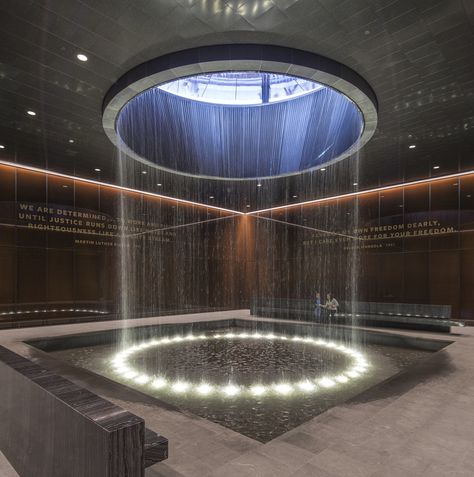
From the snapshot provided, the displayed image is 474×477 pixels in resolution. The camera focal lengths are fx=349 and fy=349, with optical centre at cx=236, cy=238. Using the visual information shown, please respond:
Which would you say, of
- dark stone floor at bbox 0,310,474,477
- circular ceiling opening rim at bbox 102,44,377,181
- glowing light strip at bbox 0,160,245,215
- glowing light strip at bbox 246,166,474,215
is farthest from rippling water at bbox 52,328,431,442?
glowing light strip at bbox 246,166,474,215

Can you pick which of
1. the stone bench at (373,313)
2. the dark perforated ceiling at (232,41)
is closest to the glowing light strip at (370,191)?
the dark perforated ceiling at (232,41)

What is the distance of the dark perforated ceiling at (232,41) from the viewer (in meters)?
4.40

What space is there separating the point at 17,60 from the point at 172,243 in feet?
34.3

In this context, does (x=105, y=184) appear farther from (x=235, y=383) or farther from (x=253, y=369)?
(x=235, y=383)

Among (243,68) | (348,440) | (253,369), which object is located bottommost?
(253,369)

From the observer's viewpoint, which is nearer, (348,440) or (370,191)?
(348,440)

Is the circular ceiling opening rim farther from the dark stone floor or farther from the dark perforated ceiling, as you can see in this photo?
Answer: the dark stone floor


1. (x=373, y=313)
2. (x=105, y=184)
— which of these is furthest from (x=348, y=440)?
(x=105, y=184)

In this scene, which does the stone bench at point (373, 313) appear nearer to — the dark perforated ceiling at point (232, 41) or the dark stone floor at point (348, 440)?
the dark perforated ceiling at point (232, 41)

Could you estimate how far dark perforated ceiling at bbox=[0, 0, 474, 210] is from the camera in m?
4.40

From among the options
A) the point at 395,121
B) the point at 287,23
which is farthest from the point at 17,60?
the point at 395,121

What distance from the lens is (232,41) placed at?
16.8 ft

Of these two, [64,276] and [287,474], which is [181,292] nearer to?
[64,276]

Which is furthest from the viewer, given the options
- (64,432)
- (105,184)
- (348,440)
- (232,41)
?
(105,184)
